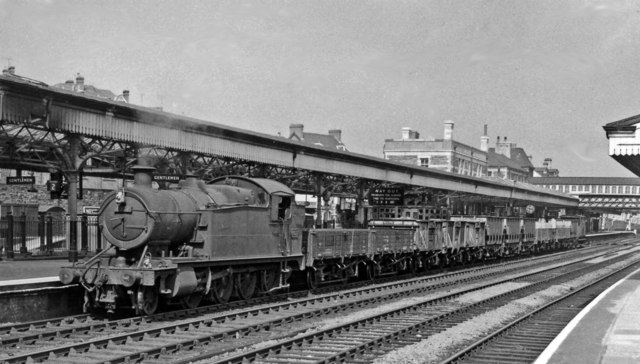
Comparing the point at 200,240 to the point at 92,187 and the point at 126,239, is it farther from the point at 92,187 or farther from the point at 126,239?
the point at 92,187

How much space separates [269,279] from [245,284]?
924 mm

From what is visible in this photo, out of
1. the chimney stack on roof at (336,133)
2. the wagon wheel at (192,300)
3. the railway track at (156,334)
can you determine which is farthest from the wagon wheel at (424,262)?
the chimney stack on roof at (336,133)

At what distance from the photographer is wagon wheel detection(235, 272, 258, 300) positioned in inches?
613

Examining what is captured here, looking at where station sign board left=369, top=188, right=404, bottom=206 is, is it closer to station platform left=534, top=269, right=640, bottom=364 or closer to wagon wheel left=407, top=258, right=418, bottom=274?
wagon wheel left=407, top=258, right=418, bottom=274

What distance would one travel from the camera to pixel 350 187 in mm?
37250

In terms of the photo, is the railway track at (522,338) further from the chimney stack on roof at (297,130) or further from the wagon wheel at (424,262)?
the chimney stack on roof at (297,130)

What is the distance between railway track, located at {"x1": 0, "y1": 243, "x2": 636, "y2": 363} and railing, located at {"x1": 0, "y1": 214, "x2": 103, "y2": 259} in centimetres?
356

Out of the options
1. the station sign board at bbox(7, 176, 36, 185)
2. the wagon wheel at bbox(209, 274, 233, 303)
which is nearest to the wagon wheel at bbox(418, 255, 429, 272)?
the wagon wheel at bbox(209, 274, 233, 303)

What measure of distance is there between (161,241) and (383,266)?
39.3ft

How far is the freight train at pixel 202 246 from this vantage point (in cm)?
1294

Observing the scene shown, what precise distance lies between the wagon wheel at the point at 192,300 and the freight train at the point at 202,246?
0.02 meters

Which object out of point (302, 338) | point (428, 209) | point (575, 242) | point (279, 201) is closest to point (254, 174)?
point (428, 209)

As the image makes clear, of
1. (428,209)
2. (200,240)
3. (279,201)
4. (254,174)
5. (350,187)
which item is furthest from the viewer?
(350,187)

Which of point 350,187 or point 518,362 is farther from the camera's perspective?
point 350,187
